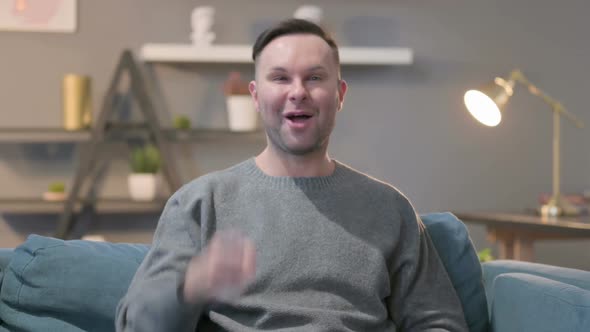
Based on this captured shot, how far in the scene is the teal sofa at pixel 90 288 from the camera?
6.06ft

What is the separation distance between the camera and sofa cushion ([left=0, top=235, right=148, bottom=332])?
1.87 metres

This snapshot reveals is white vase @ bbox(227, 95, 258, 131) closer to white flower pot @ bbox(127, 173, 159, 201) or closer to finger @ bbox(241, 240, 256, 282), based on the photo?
white flower pot @ bbox(127, 173, 159, 201)

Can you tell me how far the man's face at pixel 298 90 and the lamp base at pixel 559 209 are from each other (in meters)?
2.45

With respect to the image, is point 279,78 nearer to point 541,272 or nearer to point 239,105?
point 541,272

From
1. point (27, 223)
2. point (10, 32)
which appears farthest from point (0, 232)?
point (10, 32)

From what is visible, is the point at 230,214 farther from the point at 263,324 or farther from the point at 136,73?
the point at 136,73

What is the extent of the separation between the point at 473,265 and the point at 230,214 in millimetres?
590

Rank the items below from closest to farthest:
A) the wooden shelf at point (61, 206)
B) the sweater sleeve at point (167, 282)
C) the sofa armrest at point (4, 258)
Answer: the sweater sleeve at point (167, 282)
the sofa armrest at point (4, 258)
the wooden shelf at point (61, 206)

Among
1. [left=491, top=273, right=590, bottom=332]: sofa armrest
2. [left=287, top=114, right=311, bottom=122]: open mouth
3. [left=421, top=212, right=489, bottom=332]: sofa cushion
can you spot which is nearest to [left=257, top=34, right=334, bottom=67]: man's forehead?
[left=287, top=114, right=311, bottom=122]: open mouth

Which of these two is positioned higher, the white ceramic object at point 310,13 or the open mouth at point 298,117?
the white ceramic object at point 310,13

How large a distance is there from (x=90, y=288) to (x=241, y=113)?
2750mm

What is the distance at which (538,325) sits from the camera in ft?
5.66

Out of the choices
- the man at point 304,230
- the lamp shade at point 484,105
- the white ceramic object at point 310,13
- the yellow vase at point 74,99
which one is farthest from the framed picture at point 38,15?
the man at point 304,230

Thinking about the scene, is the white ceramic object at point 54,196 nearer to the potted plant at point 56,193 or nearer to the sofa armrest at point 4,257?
the potted plant at point 56,193
